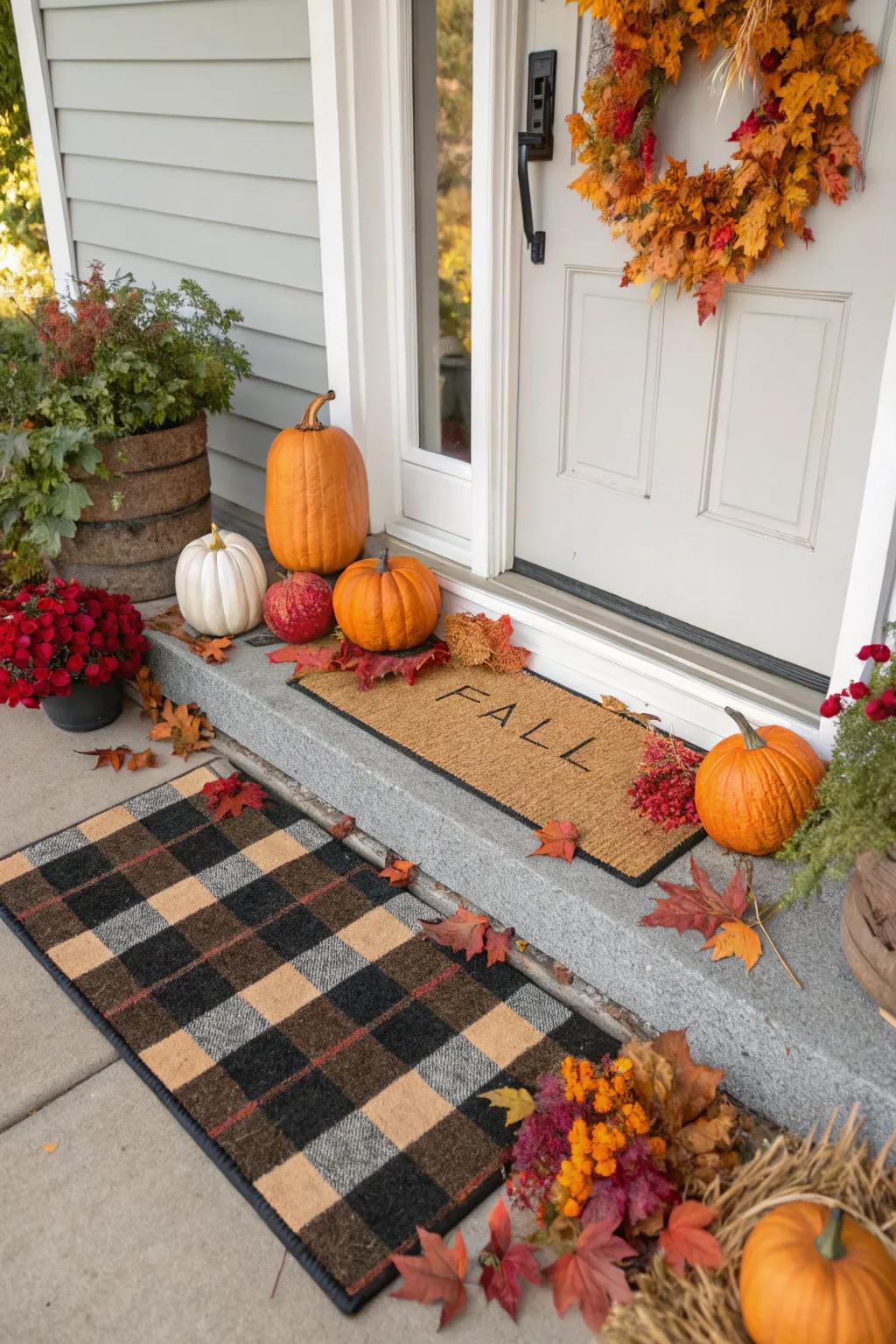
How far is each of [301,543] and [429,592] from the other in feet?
1.45

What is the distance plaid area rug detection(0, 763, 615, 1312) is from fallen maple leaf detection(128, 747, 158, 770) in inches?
7.6

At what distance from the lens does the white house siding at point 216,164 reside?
2.99 meters

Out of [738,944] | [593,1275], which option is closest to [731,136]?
[738,944]

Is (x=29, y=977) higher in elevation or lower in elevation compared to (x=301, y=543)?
lower

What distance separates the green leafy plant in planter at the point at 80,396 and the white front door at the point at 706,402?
1.01 meters

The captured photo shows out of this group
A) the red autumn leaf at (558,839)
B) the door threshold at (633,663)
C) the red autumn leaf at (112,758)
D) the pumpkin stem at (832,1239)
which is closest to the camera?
the pumpkin stem at (832,1239)

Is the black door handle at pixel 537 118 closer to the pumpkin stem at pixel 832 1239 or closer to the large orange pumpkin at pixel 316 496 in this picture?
the large orange pumpkin at pixel 316 496

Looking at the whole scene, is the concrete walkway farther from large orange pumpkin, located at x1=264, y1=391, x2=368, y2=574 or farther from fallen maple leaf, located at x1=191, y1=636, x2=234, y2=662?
large orange pumpkin, located at x1=264, y1=391, x2=368, y2=574

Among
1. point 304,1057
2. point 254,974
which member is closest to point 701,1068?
point 304,1057

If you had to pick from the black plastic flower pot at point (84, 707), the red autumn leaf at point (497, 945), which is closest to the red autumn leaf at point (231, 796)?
the black plastic flower pot at point (84, 707)

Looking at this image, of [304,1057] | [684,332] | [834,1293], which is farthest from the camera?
[684,332]

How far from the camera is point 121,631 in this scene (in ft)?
9.48

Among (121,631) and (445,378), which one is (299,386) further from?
(121,631)

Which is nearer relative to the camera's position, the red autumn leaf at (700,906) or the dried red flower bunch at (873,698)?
the dried red flower bunch at (873,698)
